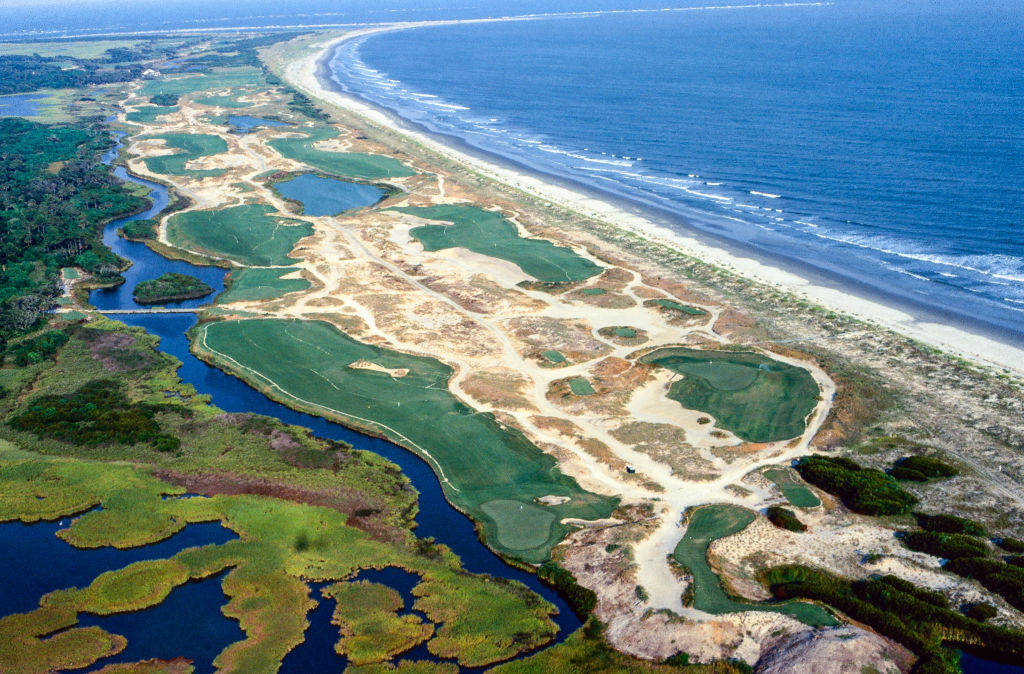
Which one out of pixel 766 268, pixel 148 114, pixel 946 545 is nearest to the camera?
pixel 946 545

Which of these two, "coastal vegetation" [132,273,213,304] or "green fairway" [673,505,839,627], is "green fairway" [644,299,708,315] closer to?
"green fairway" [673,505,839,627]

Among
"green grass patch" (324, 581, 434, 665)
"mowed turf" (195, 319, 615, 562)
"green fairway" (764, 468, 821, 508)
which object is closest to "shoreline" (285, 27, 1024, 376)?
"green fairway" (764, 468, 821, 508)

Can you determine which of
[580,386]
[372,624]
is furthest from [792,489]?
[372,624]

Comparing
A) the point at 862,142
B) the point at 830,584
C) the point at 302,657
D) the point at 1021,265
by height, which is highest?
the point at 862,142

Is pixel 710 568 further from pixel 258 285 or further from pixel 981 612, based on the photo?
pixel 258 285

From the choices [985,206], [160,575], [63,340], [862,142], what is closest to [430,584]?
[160,575]

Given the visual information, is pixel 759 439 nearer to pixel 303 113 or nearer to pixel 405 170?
pixel 405 170
